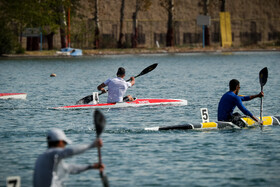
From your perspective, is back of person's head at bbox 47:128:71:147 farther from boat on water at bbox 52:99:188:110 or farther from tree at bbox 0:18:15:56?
tree at bbox 0:18:15:56

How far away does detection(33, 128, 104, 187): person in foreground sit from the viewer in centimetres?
973

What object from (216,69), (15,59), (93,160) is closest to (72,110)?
(93,160)

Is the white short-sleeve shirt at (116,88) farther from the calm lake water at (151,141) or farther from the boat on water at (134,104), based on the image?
the calm lake water at (151,141)

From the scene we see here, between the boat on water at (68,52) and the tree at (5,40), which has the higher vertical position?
the tree at (5,40)

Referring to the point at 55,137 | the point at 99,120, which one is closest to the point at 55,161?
the point at 55,137

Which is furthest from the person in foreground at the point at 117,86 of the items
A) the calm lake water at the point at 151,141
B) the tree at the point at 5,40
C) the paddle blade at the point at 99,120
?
the tree at the point at 5,40

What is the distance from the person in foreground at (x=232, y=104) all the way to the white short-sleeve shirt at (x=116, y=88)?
4713 mm

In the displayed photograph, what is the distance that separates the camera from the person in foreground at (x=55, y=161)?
9.73m

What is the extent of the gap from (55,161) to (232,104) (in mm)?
8534

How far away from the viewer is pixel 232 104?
17.5m

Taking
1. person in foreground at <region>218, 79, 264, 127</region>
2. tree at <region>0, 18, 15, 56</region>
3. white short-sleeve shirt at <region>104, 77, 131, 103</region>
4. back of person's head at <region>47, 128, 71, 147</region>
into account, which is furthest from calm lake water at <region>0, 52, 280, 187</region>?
tree at <region>0, 18, 15, 56</region>

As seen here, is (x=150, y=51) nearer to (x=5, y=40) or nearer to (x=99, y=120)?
(x=5, y=40)

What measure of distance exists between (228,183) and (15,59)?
2156 inches

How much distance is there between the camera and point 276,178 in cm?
1292
